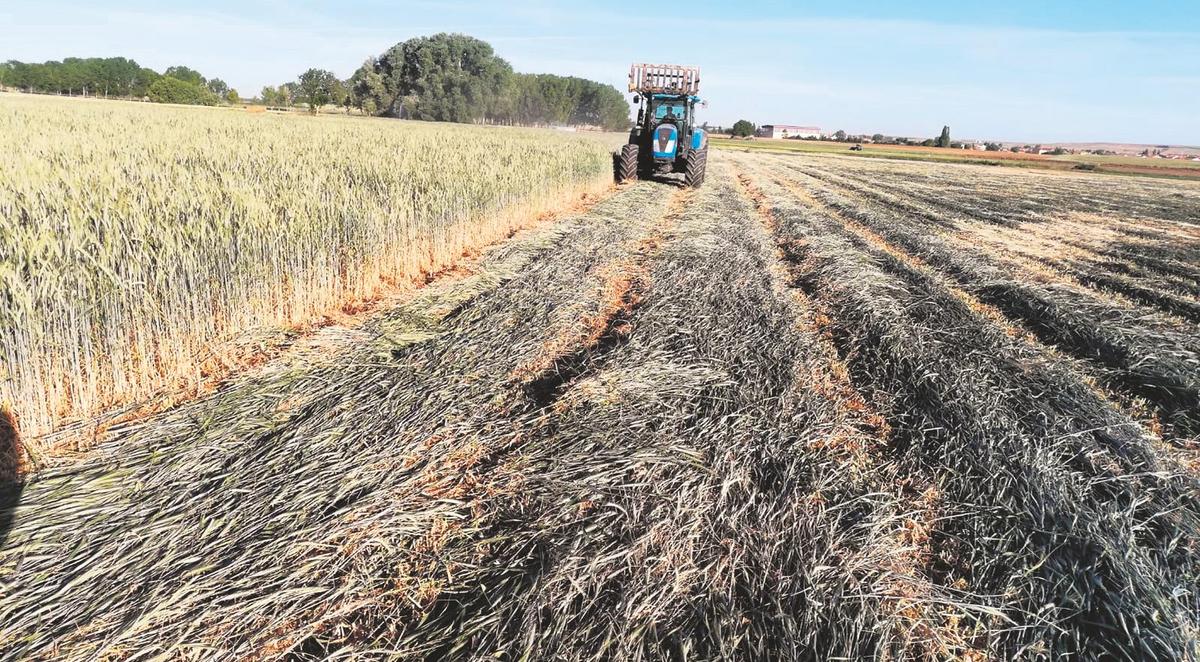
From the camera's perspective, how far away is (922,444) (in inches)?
126

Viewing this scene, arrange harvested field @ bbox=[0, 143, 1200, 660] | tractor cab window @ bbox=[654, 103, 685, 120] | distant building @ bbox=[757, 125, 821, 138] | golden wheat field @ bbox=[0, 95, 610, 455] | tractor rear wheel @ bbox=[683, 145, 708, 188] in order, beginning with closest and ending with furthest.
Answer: harvested field @ bbox=[0, 143, 1200, 660], golden wheat field @ bbox=[0, 95, 610, 455], tractor cab window @ bbox=[654, 103, 685, 120], tractor rear wheel @ bbox=[683, 145, 708, 188], distant building @ bbox=[757, 125, 821, 138]

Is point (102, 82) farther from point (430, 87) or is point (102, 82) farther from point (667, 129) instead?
point (667, 129)

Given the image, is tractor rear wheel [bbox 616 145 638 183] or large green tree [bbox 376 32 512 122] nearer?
tractor rear wheel [bbox 616 145 638 183]

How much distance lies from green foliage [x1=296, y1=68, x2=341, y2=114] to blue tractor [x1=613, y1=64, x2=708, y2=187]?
6727cm

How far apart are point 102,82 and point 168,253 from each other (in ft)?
305

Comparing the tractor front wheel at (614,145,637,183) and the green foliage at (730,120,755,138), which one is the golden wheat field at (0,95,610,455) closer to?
the tractor front wheel at (614,145,637,183)

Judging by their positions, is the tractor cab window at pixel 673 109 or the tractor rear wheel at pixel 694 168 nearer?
the tractor cab window at pixel 673 109

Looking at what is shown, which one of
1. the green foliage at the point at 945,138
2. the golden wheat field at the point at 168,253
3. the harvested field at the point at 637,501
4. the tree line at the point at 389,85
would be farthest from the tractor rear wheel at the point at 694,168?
the green foliage at the point at 945,138

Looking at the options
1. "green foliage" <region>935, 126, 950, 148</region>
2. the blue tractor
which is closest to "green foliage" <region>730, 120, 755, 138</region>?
"green foliage" <region>935, 126, 950, 148</region>

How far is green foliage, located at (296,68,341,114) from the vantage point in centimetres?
7119

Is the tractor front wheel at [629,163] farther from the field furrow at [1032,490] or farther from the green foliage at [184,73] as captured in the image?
the green foliage at [184,73]

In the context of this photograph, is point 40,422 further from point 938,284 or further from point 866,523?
point 938,284

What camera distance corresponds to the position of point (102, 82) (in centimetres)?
6869

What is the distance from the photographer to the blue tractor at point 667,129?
50.9ft
